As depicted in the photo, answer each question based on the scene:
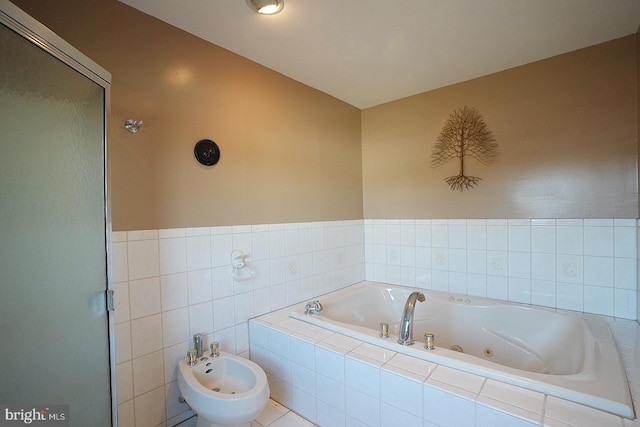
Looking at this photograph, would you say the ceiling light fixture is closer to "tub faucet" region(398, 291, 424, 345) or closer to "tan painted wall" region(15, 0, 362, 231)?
"tan painted wall" region(15, 0, 362, 231)

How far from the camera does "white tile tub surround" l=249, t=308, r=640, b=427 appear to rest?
1.09 metres

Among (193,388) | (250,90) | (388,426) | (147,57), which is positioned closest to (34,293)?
(193,388)

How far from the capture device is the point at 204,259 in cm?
180

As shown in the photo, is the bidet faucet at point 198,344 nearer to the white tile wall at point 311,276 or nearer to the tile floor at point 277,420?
the white tile wall at point 311,276

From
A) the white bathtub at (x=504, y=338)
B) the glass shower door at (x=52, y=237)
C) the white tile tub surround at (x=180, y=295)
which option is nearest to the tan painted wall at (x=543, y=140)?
the white bathtub at (x=504, y=338)

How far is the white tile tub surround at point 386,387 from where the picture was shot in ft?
3.57

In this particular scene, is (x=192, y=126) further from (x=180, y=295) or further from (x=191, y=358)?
(x=191, y=358)

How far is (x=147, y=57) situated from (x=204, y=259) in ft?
3.84

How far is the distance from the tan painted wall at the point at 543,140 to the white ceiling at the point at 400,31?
6.5 inches

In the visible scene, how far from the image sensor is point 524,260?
7.29 ft

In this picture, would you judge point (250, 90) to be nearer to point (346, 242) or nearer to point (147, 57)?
point (147, 57)

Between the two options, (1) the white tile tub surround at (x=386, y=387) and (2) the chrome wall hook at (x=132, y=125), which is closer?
(1) the white tile tub surround at (x=386, y=387)

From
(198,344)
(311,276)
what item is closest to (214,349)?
(198,344)

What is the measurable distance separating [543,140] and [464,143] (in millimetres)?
534
